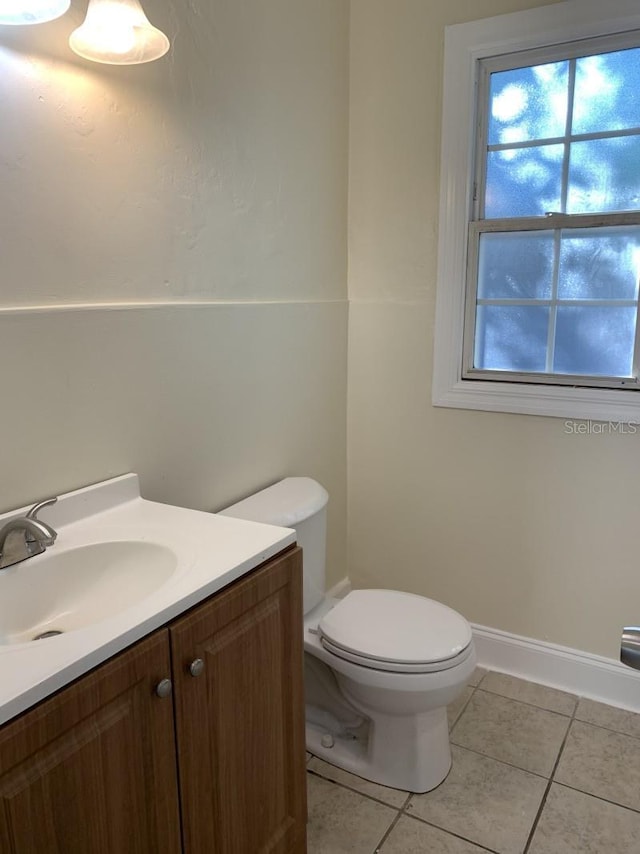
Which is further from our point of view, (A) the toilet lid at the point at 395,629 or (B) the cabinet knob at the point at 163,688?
(A) the toilet lid at the point at 395,629

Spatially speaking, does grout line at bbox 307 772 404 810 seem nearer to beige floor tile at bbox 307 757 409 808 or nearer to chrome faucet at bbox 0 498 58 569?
beige floor tile at bbox 307 757 409 808

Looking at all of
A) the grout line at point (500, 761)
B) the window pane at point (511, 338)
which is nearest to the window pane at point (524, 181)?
the window pane at point (511, 338)

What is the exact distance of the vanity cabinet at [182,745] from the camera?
0.86m

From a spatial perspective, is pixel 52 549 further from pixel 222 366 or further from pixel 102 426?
pixel 222 366

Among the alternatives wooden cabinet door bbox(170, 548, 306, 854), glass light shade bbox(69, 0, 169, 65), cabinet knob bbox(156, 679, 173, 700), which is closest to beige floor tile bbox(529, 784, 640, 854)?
wooden cabinet door bbox(170, 548, 306, 854)

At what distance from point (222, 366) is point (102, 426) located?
450 millimetres

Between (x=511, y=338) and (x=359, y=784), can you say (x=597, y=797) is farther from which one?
(x=511, y=338)

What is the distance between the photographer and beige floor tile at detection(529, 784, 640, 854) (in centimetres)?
159

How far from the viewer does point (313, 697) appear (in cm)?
198

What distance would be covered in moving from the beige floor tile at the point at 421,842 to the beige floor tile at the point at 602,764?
0.39m

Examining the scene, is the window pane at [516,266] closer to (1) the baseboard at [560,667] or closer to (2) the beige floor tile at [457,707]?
(1) the baseboard at [560,667]

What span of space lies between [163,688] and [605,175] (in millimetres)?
1904

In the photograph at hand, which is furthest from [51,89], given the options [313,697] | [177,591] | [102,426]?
[313,697]

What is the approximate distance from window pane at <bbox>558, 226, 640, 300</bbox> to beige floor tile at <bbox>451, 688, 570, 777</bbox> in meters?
1.37
